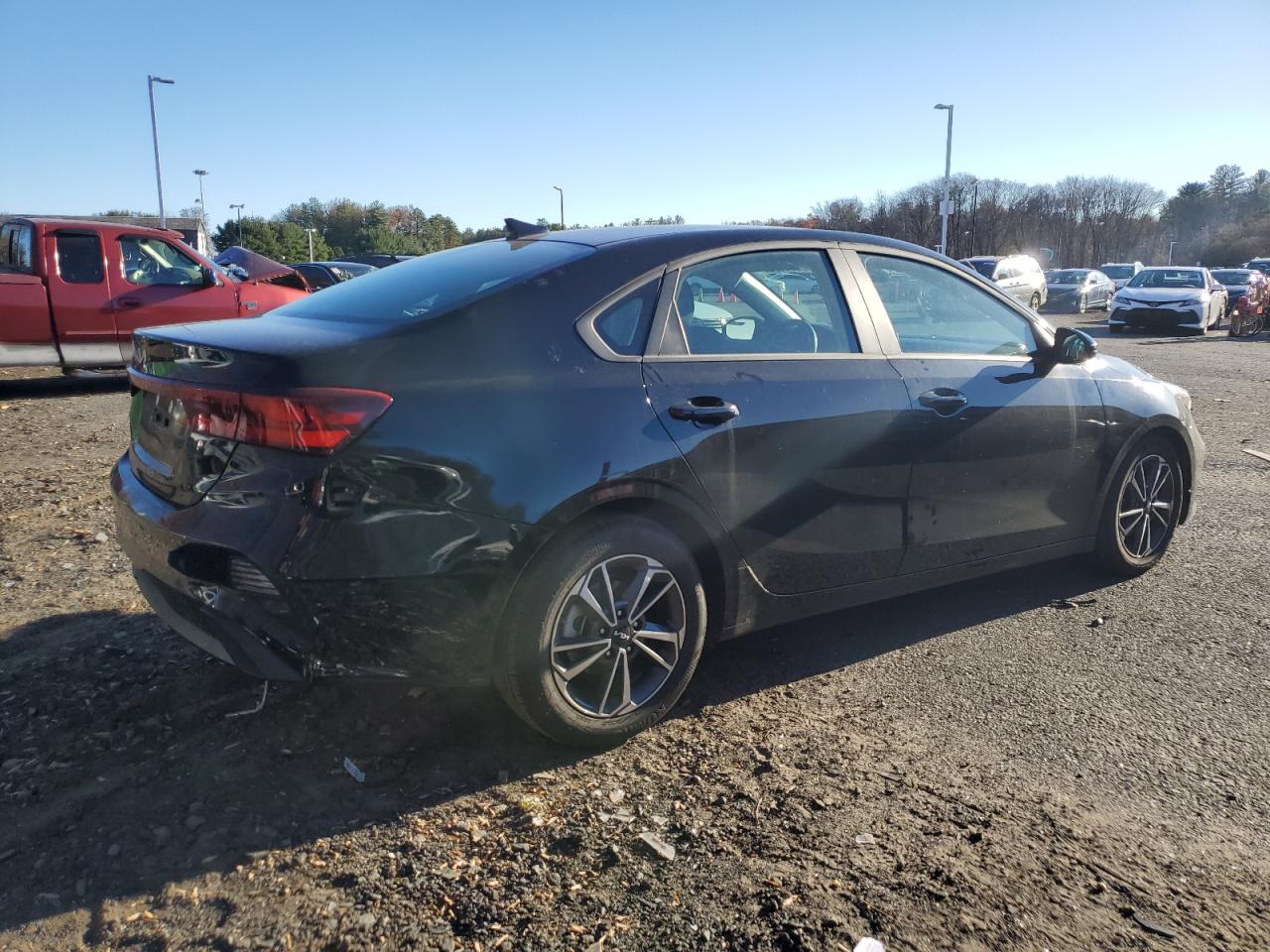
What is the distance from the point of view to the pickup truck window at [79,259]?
35.4ft

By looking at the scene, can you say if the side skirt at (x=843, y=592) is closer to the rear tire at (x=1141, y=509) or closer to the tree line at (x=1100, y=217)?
the rear tire at (x=1141, y=509)

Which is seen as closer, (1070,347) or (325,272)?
(1070,347)

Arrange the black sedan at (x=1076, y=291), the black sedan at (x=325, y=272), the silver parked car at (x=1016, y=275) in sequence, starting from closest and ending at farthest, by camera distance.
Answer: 1. the black sedan at (x=325, y=272)
2. the silver parked car at (x=1016, y=275)
3. the black sedan at (x=1076, y=291)

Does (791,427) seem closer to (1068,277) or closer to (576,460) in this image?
(576,460)

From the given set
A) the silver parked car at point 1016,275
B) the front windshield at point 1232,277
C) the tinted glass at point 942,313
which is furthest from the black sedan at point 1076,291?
the tinted glass at point 942,313

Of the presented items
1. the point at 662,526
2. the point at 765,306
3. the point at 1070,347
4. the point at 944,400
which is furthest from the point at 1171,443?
the point at 662,526

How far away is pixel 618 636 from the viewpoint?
305 cm

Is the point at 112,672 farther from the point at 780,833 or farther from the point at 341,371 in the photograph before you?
the point at 780,833

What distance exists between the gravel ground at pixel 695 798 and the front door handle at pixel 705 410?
106 cm

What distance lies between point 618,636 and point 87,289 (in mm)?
10252

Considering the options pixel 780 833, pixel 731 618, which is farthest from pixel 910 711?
pixel 780 833

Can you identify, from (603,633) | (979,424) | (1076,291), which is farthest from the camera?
(1076,291)

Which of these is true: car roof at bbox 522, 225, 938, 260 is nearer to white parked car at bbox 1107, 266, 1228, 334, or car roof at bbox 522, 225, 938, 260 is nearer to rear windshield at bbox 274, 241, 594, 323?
rear windshield at bbox 274, 241, 594, 323

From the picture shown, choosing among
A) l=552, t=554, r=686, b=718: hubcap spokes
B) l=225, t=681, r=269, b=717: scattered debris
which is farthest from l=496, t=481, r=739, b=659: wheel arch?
l=225, t=681, r=269, b=717: scattered debris
